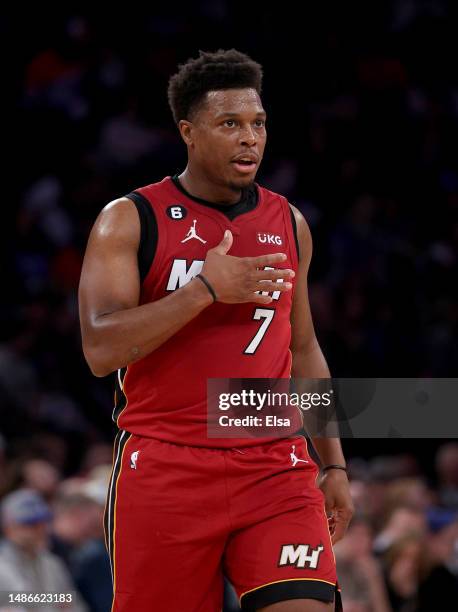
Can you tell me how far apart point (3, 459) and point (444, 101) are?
521 cm

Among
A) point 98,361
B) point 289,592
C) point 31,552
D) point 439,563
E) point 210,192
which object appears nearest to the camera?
point 289,592

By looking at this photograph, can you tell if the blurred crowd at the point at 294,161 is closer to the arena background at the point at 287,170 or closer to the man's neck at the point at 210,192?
the arena background at the point at 287,170

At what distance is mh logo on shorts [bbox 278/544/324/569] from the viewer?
344 centimetres

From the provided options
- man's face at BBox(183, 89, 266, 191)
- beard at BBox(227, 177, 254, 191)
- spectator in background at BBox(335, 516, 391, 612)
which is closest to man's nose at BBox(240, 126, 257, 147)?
man's face at BBox(183, 89, 266, 191)

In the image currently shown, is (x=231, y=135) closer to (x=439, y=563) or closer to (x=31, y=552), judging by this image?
(x=31, y=552)

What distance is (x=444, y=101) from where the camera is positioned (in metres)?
10.0

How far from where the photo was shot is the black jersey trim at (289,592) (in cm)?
339

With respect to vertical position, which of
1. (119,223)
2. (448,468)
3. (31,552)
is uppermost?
(119,223)

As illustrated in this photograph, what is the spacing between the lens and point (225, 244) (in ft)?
11.5

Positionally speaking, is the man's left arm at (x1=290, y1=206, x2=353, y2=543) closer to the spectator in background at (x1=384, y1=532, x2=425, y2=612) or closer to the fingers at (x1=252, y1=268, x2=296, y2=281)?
the fingers at (x1=252, y1=268, x2=296, y2=281)

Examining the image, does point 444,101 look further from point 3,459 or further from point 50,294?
point 3,459

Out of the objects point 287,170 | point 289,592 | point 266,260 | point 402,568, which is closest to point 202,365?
point 266,260

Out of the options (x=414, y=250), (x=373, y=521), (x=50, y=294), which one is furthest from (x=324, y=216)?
(x=373, y=521)

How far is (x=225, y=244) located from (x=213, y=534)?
2.94 feet
